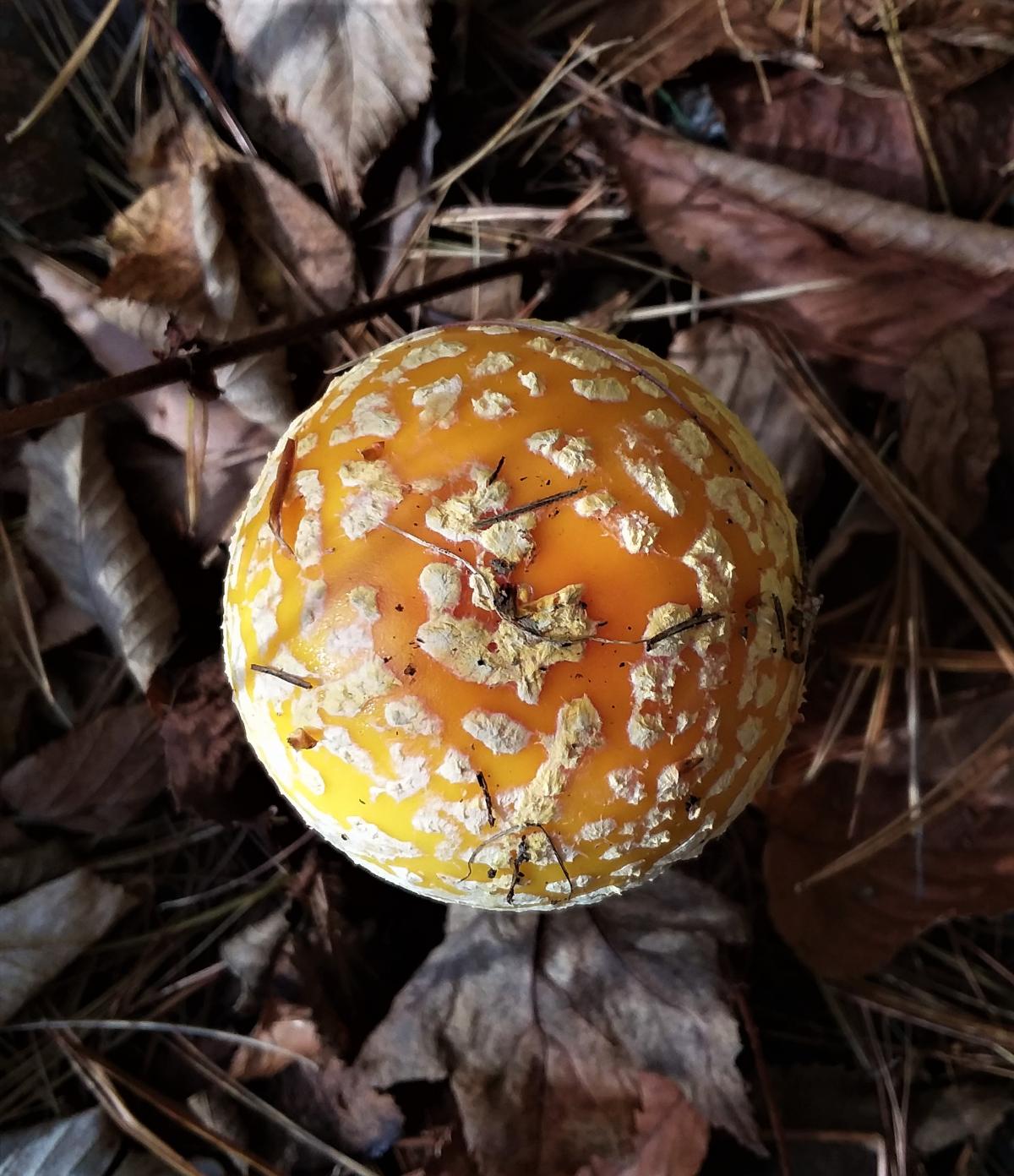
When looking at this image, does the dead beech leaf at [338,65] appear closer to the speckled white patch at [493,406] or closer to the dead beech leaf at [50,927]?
the speckled white patch at [493,406]

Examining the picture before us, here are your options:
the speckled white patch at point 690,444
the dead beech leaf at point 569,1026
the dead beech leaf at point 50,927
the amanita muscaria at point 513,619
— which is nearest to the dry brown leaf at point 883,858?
the dead beech leaf at point 569,1026

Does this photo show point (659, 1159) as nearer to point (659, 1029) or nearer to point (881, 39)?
point (659, 1029)

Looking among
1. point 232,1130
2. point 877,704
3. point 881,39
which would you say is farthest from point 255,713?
point 881,39

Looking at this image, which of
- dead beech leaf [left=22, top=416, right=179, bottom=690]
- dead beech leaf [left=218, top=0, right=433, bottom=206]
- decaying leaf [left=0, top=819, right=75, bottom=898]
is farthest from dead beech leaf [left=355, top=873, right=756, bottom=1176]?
dead beech leaf [left=218, top=0, right=433, bottom=206]

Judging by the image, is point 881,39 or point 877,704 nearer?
point 881,39

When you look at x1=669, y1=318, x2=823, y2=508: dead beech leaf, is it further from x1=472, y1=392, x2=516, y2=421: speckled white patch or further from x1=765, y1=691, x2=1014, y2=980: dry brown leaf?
x1=472, y1=392, x2=516, y2=421: speckled white patch

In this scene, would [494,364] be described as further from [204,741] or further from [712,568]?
[204,741]
